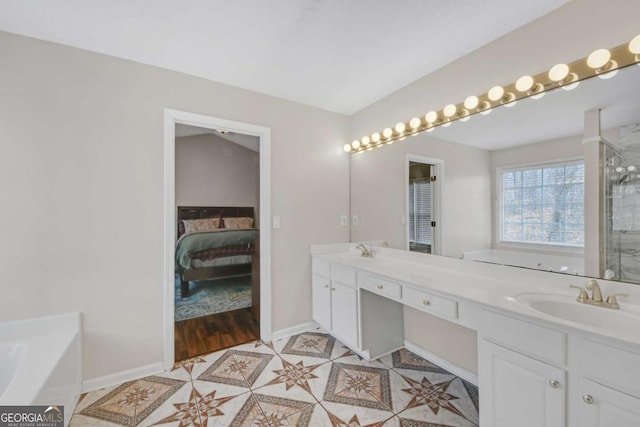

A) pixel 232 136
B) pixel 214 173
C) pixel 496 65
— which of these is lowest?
pixel 214 173

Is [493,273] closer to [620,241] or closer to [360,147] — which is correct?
[620,241]

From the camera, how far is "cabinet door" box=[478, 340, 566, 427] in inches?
42.3

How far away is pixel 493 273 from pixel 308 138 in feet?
6.56

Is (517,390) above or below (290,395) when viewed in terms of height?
above

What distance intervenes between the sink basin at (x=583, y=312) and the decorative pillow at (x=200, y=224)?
492cm

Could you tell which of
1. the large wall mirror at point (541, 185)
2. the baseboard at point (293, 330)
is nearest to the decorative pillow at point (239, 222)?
the baseboard at point (293, 330)

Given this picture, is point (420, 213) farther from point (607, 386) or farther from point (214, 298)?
point (214, 298)

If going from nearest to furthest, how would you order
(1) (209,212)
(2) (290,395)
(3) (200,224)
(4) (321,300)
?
(2) (290,395) < (4) (321,300) < (3) (200,224) < (1) (209,212)

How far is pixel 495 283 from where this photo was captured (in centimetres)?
167

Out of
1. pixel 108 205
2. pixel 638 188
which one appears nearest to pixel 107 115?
pixel 108 205

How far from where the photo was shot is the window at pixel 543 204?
4.73 ft

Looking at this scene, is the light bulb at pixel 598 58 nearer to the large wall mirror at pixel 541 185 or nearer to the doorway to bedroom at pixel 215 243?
the large wall mirror at pixel 541 185

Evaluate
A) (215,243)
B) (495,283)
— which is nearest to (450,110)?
(495,283)

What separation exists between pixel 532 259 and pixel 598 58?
107cm
